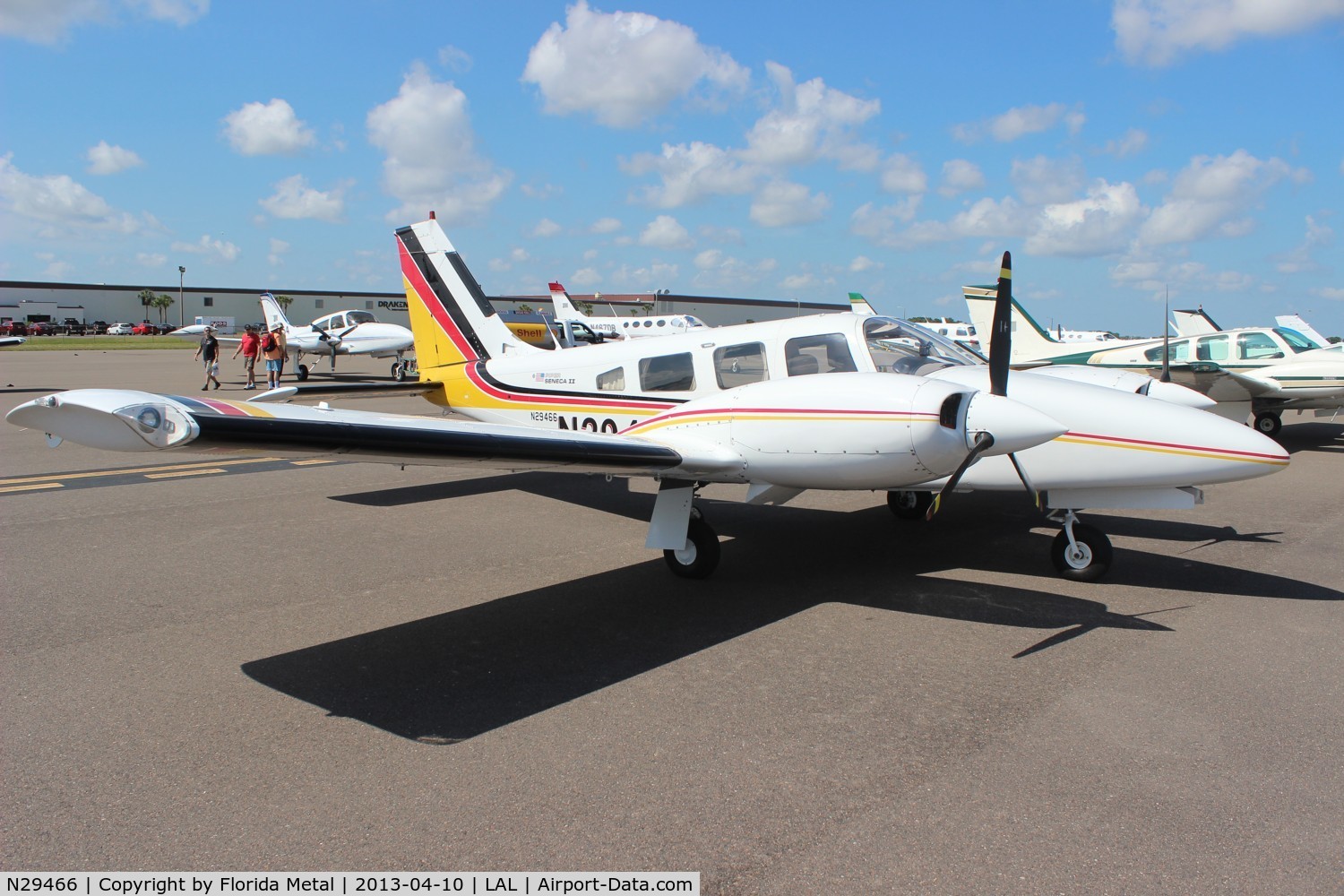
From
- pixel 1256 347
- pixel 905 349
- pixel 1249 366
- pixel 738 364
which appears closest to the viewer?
pixel 905 349

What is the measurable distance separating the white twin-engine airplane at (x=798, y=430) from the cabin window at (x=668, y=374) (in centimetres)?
1

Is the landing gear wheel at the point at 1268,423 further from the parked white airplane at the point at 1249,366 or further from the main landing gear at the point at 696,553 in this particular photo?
the main landing gear at the point at 696,553

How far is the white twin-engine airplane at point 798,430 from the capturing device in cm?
421

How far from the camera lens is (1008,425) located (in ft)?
17.3

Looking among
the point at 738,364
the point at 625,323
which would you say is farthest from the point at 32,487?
the point at 625,323

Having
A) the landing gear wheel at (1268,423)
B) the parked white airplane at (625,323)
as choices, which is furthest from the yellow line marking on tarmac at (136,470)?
the parked white airplane at (625,323)

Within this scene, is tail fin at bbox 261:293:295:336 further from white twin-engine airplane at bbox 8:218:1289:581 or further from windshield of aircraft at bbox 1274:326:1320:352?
windshield of aircraft at bbox 1274:326:1320:352

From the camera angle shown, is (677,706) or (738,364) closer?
(677,706)

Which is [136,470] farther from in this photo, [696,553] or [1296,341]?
[1296,341]

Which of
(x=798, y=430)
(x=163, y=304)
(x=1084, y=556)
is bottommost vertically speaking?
(x=1084, y=556)

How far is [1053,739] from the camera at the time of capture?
13.1 feet

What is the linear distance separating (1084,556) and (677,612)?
3303 mm

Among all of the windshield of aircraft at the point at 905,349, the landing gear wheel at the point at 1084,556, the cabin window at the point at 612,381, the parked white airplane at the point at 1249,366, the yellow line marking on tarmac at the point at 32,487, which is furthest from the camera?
the parked white airplane at the point at 1249,366

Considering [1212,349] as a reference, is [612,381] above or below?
below
